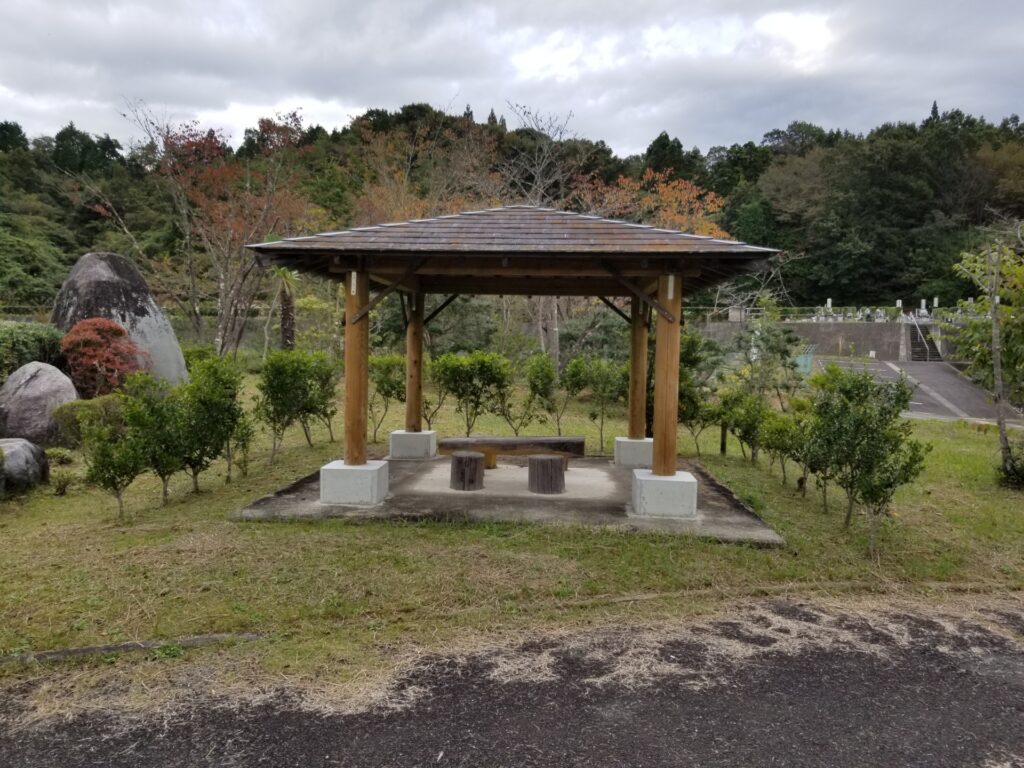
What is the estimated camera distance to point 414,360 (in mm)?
9031

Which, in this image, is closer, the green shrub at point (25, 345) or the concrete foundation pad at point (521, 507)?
the concrete foundation pad at point (521, 507)

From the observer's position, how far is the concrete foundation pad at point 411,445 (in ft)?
29.6

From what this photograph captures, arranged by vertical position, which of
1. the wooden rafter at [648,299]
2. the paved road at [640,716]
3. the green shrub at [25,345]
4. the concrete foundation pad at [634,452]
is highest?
the wooden rafter at [648,299]

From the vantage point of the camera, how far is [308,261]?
6.59m

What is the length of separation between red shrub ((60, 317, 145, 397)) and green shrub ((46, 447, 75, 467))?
2547 mm

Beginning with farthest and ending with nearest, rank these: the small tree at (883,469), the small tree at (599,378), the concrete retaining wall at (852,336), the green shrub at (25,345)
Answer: the concrete retaining wall at (852,336) → the small tree at (599,378) → the green shrub at (25,345) → the small tree at (883,469)

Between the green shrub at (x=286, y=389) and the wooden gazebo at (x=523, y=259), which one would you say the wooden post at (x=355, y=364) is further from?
the green shrub at (x=286, y=389)

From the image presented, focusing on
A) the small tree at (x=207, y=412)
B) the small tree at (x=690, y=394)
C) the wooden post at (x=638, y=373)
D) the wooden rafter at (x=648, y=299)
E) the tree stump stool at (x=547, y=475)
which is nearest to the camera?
the wooden rafter at (x=648, y=299)

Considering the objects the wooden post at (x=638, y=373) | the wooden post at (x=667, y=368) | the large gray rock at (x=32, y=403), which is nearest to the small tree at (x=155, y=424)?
the large gray rock at (x=32, y=403)

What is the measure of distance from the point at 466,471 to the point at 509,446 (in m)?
1.03

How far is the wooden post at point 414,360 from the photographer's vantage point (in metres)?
8.83

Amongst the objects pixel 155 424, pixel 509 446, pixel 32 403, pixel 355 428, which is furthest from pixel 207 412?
pixel 32 403

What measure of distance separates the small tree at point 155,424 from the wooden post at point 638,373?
217 inches

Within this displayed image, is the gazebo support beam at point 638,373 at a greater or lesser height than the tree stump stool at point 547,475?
greater
